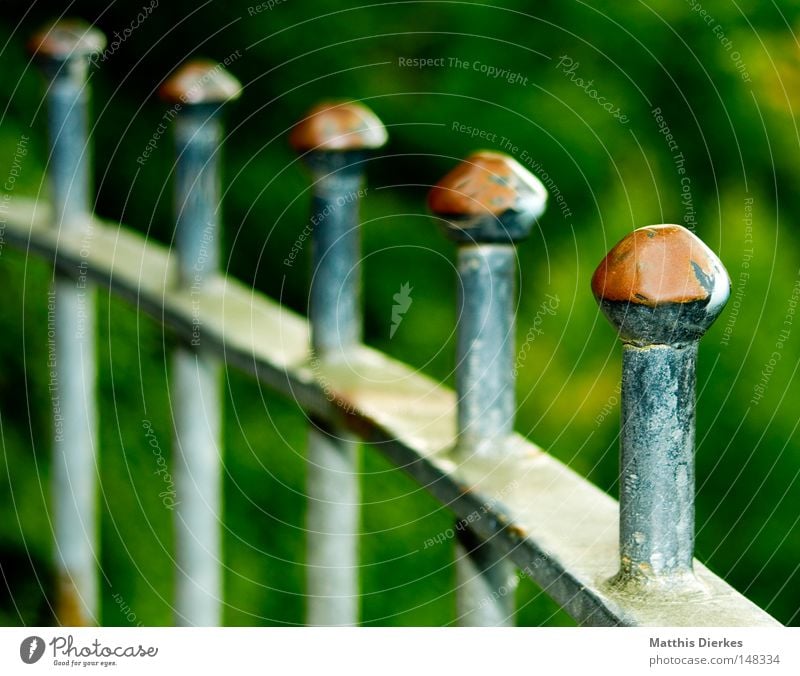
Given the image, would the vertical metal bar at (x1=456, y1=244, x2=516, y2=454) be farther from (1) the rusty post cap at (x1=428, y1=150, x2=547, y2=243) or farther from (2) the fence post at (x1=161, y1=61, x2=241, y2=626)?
(2) the fence post at (x1=161, y1=61, x2=241, y2=626)

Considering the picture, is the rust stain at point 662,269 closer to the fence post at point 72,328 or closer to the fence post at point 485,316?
the fence post at point 485,316

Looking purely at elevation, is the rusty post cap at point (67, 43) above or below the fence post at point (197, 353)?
above

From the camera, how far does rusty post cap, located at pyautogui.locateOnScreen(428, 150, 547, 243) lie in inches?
31.8

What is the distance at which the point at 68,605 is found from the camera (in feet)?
5.36

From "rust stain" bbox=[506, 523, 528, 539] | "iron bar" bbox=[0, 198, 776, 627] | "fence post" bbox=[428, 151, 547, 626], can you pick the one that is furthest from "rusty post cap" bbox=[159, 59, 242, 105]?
"rust stain" bbox=[506, 523, 528, 539]

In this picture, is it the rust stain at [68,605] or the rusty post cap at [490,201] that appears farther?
the rust stain at [68,605]

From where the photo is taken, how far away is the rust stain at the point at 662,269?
1.99 ft

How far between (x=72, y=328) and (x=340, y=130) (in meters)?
0.61

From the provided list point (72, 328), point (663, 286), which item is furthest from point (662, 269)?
point (72, 328)

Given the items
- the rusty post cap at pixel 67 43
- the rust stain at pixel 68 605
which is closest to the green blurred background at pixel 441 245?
the rust stain at pixel 68 605

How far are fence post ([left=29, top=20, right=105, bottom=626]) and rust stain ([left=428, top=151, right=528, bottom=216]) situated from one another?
78cm

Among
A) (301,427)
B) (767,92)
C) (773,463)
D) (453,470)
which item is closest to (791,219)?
(767,92)

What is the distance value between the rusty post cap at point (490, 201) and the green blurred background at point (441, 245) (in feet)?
3.10

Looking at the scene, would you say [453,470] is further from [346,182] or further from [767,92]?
[767,92]
